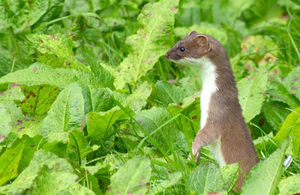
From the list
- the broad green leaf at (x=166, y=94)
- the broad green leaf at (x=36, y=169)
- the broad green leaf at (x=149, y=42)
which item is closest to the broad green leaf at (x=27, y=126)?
the broad green leaf at (x=36, y=169)

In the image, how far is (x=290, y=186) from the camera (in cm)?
234

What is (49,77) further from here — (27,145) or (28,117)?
(27,145)

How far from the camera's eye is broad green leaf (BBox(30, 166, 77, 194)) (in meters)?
2.31

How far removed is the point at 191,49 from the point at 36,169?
1.18 metres

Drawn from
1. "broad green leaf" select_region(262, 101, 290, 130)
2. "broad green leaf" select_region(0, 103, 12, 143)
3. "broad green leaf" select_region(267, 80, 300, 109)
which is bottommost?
"broad green leaf" select_region(262, 101, 290, 130)

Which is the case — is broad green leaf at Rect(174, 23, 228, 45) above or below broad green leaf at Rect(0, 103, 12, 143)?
below

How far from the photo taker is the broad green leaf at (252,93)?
3428 millimetres

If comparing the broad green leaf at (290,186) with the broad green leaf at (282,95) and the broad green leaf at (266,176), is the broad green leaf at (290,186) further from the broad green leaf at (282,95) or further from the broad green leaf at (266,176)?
the broad green leaf at (282,95)

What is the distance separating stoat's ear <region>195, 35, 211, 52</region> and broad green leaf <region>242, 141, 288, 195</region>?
87 centimetres

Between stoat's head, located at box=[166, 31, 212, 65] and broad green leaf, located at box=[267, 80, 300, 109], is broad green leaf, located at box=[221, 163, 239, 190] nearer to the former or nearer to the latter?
stoat's head, located at box=[166, 31, 212, 65]

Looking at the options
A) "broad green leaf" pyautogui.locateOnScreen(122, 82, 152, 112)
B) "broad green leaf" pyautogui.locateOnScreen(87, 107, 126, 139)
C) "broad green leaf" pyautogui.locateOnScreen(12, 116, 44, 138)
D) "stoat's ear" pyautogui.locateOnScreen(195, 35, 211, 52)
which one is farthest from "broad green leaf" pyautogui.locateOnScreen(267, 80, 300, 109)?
"broad green leaf" pyautogui.locateOnScreen(12, 116, 44, 138)

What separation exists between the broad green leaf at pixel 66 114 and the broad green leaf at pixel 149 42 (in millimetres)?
645

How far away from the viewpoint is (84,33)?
451cm

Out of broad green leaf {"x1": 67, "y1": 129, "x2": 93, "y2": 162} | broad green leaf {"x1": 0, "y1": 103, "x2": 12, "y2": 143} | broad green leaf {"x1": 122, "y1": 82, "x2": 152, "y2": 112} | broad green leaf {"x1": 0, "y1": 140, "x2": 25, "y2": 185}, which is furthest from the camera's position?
broad green leaf {"x1": 122, "y1": 82, "x2": 152, "y2": 112}
